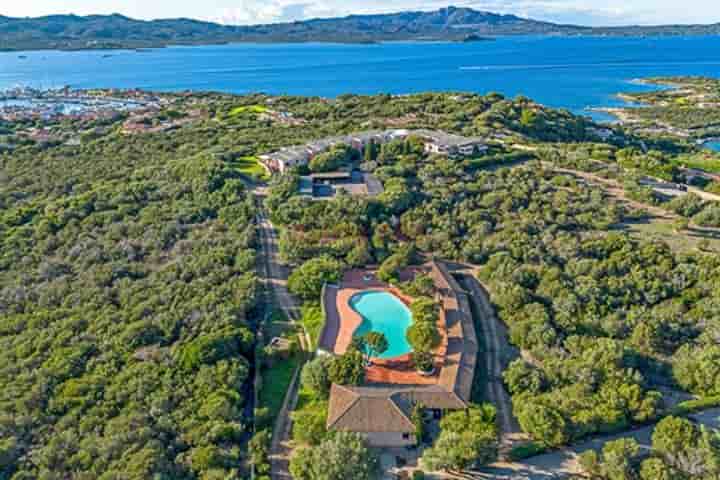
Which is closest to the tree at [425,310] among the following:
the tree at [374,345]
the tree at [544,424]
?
the tree at [374,345]

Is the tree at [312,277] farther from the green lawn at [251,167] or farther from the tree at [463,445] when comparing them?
the green lawn at [251,167]

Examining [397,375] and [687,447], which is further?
[397,375]

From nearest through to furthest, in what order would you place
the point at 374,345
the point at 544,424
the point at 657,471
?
the point at 657,471
the point at 544,424
the point at 374,345

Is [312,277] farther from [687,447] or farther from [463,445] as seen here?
[687,447]

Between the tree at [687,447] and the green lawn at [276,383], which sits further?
the green lawn at [276,383]

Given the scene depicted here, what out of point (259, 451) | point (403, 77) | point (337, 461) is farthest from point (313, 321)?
point (403, 77)

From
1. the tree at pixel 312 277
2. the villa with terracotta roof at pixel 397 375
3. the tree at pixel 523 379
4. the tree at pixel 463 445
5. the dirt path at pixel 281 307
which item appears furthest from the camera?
the tree at pixel 312 277

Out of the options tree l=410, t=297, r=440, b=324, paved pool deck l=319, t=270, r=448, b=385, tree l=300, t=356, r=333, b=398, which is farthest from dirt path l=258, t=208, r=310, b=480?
tree l=410, t=297, r=440, b=324
